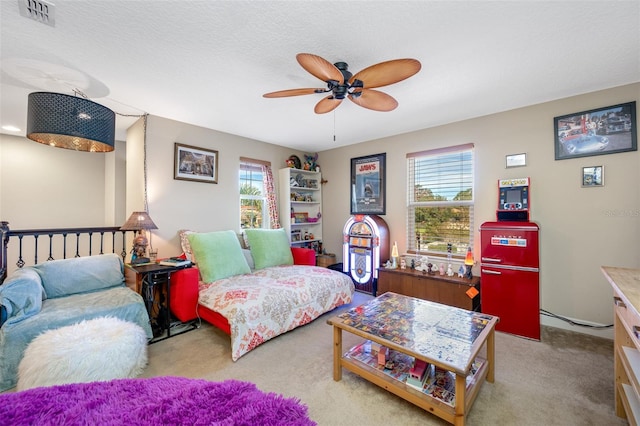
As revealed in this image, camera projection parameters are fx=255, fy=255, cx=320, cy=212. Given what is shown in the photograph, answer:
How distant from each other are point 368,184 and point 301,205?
54.2 inches

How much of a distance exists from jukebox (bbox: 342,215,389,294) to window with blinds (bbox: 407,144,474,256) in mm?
443

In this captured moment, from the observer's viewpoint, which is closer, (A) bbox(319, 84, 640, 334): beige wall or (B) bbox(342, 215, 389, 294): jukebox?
(A) bbox(319, 84, 640, 334): beige wall

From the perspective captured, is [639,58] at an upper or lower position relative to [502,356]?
upper

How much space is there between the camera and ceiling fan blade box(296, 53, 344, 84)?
1.56m

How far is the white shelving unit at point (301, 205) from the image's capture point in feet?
14.7

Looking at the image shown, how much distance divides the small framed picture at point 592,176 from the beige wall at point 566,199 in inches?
1.5

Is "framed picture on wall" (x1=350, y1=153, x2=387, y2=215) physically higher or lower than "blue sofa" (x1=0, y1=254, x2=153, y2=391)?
higher

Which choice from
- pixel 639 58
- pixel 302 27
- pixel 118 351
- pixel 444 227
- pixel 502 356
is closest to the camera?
pixel 302 27

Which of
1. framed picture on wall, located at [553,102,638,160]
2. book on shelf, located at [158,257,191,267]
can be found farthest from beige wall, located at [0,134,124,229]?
framed picture on wall, located at [553,102,638,160]

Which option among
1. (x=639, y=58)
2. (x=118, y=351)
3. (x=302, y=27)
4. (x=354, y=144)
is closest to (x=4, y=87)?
(x=118, y=351)

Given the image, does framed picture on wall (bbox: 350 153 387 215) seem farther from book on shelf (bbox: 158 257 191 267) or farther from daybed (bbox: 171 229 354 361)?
book on shelf (bbox: 158 257 191 267)

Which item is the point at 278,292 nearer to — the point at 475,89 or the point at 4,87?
the point at 475,89

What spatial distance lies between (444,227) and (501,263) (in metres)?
0.94

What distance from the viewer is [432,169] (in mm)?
3707
